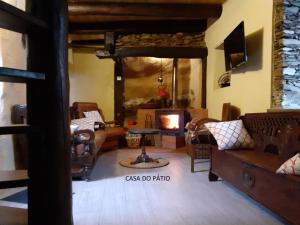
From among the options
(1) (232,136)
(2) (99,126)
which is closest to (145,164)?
(1) (232,136)

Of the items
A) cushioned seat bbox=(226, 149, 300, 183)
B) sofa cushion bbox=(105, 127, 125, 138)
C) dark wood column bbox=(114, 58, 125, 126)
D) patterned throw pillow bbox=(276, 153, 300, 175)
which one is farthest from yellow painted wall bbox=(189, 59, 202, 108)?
patterned throw pillow bbox=(276, 153, 300, 175)

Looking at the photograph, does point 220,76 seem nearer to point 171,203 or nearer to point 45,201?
point 171,203

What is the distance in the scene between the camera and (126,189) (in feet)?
10.3

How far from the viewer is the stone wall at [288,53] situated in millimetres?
3170

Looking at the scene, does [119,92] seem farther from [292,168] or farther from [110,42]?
[292,168]

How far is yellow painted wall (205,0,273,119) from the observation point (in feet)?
11.6

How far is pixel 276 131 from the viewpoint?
292 centimetres

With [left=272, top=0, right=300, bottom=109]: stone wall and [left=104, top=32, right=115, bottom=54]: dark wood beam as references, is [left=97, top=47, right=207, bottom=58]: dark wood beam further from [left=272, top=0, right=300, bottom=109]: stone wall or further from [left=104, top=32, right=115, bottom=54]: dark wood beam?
[left=272, top=0, right=300, bottom=109]: stone wall

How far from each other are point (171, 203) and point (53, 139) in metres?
1.84

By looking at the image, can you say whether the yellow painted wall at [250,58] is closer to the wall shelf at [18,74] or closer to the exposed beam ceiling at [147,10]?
the exposed beam ceiling at [147,10]

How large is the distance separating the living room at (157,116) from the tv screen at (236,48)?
3 centimetres

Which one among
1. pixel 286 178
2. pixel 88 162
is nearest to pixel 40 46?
pixel 286 178

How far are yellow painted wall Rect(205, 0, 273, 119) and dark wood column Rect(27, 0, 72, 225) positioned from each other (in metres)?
3.02

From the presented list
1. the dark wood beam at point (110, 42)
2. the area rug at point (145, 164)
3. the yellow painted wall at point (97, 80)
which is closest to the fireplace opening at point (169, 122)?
the area rug at point (145, 164)
